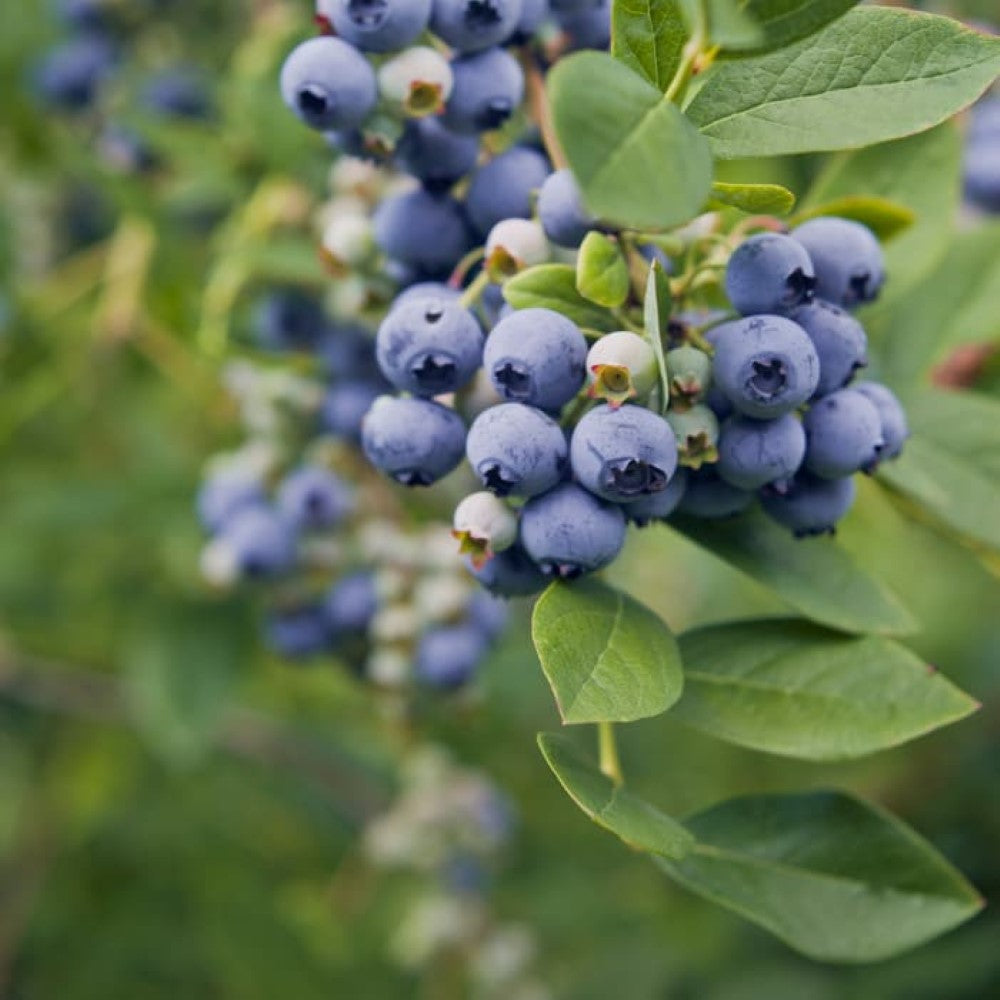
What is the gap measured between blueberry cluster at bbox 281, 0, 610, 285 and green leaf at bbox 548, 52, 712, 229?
251 millimetres

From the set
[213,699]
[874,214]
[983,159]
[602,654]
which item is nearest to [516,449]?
[602,654]

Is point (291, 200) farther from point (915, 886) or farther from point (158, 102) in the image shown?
point (915, 886)

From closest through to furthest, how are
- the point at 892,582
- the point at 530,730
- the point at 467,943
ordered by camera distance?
the point at 892,582, the point at 467,943, the point at 530,730

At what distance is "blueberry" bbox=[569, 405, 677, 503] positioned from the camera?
997mm

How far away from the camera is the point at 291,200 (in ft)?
6.87

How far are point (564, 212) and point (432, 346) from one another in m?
0.16

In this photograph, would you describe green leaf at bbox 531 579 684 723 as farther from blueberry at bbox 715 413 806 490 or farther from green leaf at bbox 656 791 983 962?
green leaf at bbox 656 791 983 962

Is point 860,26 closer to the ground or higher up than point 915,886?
higher up

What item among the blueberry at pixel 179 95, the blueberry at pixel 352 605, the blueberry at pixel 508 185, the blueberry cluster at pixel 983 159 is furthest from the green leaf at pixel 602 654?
the blueberry at pixel 179 95

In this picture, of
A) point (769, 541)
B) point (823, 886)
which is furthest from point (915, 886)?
point (769, 541)

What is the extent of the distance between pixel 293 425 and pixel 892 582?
1409 millimetres

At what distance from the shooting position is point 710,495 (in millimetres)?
1157

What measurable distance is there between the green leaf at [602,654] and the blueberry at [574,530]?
29mm

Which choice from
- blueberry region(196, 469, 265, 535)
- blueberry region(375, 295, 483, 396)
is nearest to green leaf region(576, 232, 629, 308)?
blueberry region(375, 295, 483, 396)
